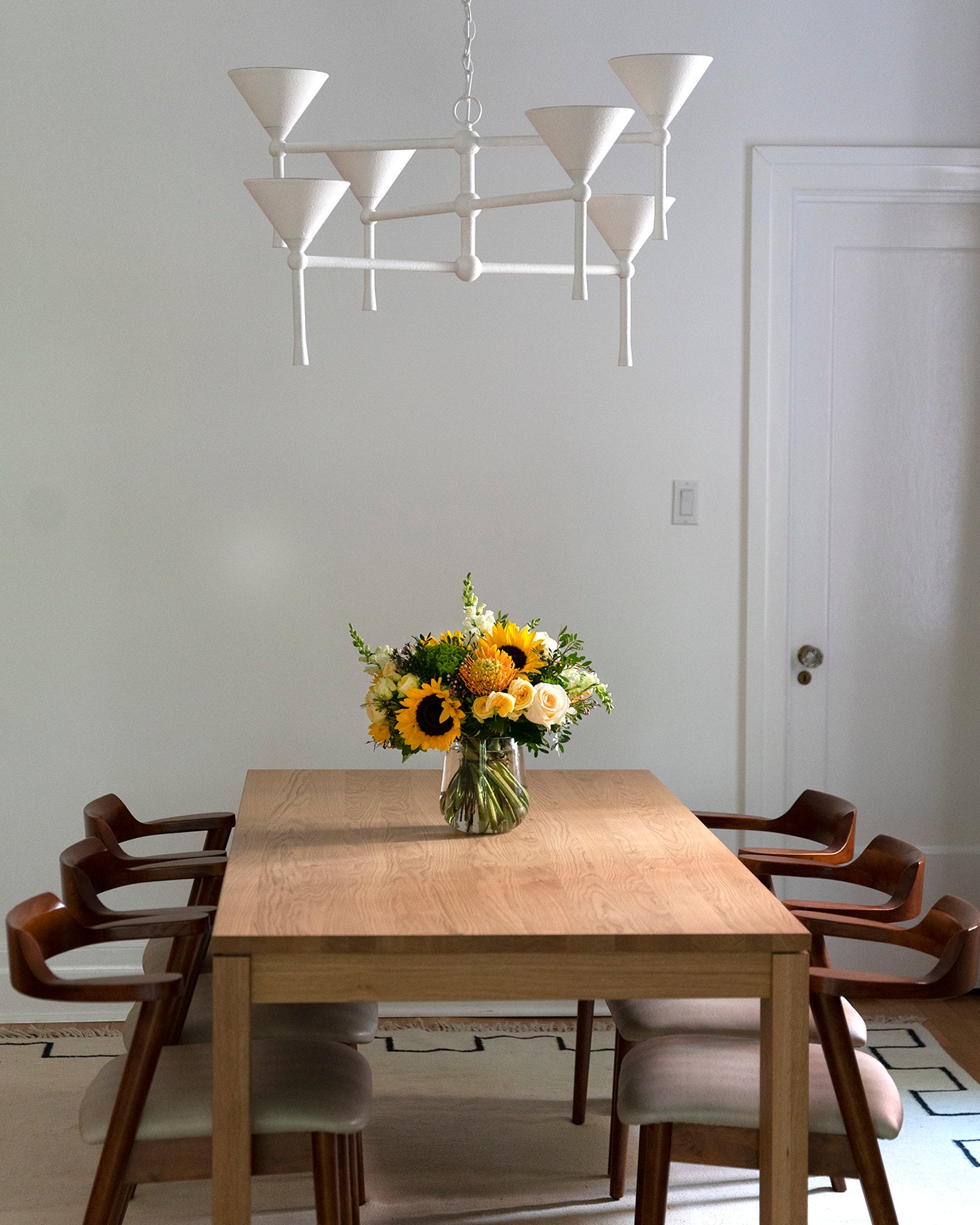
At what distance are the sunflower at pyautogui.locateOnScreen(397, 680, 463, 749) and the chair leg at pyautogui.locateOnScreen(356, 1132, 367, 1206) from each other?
2.61 feet

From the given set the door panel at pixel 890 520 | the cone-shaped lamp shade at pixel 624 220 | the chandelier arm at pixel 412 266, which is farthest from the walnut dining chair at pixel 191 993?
the door panel at pixel 890 520

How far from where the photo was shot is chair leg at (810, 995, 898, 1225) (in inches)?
73.2

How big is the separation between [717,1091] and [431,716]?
2.55 feet

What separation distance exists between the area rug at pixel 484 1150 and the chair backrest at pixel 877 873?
0.66 meters

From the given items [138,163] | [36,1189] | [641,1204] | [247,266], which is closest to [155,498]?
[247,266]

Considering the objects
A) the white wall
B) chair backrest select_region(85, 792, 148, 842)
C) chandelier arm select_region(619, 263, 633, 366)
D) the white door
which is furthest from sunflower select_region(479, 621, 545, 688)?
the white door

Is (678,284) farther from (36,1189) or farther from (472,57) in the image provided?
(36,1189)

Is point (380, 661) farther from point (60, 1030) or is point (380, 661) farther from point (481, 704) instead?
point (60, 1030)

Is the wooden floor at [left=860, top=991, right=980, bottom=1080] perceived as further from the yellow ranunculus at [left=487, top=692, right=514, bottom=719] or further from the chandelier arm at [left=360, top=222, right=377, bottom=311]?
the chandelier arm at [left=360, top=222, right=377, bottom=311]

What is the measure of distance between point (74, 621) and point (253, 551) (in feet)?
1.76

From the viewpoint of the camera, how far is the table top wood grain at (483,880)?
69.1 inches

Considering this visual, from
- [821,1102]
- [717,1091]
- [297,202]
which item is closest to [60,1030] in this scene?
[717,1091]

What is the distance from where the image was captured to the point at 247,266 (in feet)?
11.4

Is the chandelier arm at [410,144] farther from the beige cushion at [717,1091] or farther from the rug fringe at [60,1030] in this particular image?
the rug fringe at [60,1030]
